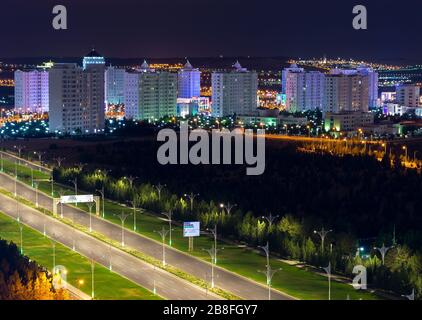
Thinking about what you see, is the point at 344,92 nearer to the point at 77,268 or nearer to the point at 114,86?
the point at 114,86

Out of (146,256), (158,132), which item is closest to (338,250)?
(146,256)

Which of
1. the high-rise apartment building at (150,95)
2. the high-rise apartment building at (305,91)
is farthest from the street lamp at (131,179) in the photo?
the high-rise apartment building at (305,91)

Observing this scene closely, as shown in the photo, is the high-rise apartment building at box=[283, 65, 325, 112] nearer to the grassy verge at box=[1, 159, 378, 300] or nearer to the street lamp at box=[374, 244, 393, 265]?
the grassy verge at box=[1, 159, 378, 300]

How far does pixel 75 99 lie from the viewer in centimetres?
5031

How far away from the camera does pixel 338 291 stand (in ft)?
57.8

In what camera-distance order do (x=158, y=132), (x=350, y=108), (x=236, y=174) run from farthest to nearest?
(x=350, y=108) → (x=158, y=132) → (x=236, y=174)

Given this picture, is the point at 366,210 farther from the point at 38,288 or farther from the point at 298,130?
the point at 298,130

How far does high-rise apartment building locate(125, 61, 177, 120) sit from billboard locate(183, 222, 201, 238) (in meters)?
35.5

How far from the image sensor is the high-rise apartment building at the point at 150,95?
57.3 metres

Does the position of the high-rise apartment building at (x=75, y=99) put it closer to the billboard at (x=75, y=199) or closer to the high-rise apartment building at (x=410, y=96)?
the billboard at (x=75, y=199)

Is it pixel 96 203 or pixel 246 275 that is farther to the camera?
pixel 96 203

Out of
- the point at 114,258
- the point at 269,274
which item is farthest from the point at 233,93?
the point at 269,274
